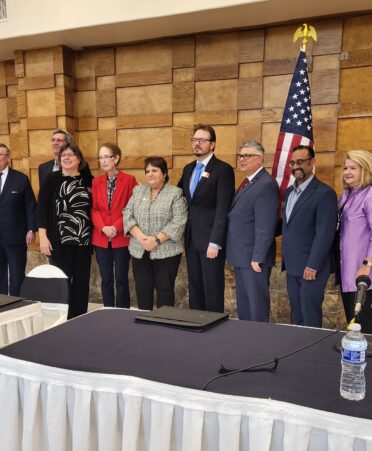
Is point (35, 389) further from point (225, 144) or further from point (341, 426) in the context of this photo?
point (225, 144)

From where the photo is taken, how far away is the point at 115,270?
342cm

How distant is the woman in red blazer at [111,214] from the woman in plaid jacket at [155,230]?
0.14 metres

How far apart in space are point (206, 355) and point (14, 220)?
285 cm

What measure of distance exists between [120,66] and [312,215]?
109 inches

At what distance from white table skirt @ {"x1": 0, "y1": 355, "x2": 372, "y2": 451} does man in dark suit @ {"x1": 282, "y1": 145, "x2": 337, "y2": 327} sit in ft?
5.41

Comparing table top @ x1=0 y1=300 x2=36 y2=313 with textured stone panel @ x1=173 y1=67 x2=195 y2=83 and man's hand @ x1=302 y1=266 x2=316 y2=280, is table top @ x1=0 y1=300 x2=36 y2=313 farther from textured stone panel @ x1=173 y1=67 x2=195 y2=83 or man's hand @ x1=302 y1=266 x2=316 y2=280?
textured stone panel @ x1=173 y1=67 x2=195 y2=83

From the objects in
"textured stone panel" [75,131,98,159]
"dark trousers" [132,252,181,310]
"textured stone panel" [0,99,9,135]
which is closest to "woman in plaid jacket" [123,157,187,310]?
"dark trousers" [132,252,181,310]

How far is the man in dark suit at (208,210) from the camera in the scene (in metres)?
3.02

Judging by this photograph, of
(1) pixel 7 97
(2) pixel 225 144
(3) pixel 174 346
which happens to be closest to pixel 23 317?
(3) pixel 174 346

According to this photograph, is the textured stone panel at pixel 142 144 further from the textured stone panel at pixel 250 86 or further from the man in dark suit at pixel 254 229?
the man in dark suit at pixel 254 229

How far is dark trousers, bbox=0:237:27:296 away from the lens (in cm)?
375

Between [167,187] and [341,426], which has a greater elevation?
[167,187]

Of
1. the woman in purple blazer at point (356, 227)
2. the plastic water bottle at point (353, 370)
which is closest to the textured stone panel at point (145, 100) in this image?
the woman in purple blazer at point (356, 227)

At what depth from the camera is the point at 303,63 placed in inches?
130
